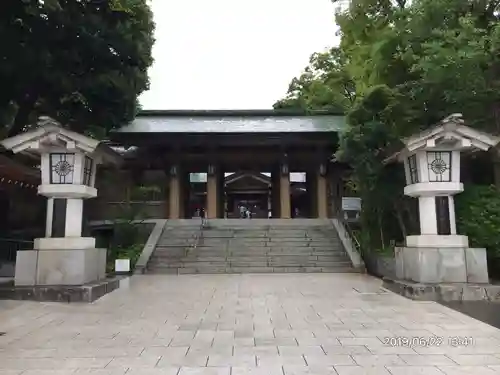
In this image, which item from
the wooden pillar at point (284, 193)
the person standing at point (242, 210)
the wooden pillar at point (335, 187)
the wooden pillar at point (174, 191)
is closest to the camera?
the wooden pillar at point (174, 191)

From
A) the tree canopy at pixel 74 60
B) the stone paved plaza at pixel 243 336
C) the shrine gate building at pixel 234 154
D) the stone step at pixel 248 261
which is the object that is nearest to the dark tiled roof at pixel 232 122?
the shrine gate building at pixel 234 154

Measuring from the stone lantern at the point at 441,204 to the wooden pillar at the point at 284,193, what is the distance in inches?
475

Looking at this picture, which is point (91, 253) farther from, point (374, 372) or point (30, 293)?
point (374, 372)

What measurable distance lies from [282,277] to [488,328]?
752 centimetres

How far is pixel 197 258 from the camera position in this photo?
613 inches

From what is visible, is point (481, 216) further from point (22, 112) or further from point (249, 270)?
point (22, 112)

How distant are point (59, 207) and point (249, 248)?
321 inches

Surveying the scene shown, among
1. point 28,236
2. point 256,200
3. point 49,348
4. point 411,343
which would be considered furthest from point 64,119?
point 256,200

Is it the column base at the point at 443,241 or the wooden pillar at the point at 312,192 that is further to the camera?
the wooden pillar at the point at 312,192

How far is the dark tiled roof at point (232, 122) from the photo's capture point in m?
22.0

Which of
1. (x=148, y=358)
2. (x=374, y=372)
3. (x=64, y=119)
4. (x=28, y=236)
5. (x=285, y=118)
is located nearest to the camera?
(x=374, y=372)

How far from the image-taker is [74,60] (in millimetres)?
13164

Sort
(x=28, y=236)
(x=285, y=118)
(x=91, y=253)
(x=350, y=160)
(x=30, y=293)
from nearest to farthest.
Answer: (x=30, y=293)
(x=91, y=253)
(x=350, y=160)
(x=28, y=236)
(x=285, y=118)
